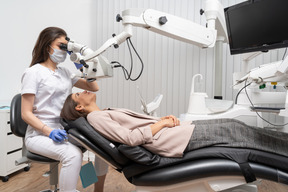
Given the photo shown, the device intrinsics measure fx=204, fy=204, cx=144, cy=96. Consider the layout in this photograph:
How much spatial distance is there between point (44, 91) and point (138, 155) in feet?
2.74

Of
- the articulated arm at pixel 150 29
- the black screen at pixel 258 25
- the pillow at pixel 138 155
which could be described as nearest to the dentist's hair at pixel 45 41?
the articulated arm at pixel 150 29

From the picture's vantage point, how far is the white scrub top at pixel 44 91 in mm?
1319

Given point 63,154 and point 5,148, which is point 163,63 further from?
point 5,148

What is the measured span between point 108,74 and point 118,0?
163 cm

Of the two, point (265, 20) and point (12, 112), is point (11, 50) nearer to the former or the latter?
point (12, 112)

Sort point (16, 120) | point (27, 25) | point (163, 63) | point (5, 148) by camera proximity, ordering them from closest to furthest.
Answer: point (16, 120) → point (5, 148) → point (163, 63) → point (27, 25)

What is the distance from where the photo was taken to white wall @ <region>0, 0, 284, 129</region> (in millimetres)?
2271

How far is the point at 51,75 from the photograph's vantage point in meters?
1.43

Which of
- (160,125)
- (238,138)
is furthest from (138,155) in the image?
(238,138)

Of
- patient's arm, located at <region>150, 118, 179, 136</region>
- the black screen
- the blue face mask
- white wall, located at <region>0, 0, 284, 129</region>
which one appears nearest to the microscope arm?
the black screen

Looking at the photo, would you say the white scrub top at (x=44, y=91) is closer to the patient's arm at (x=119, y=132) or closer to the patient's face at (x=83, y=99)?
the patient's face at (x=83, y=99)

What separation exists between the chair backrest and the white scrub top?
0.09 m

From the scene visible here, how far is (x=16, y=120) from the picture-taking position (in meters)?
1.39

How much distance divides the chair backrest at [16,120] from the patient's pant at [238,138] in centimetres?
112
